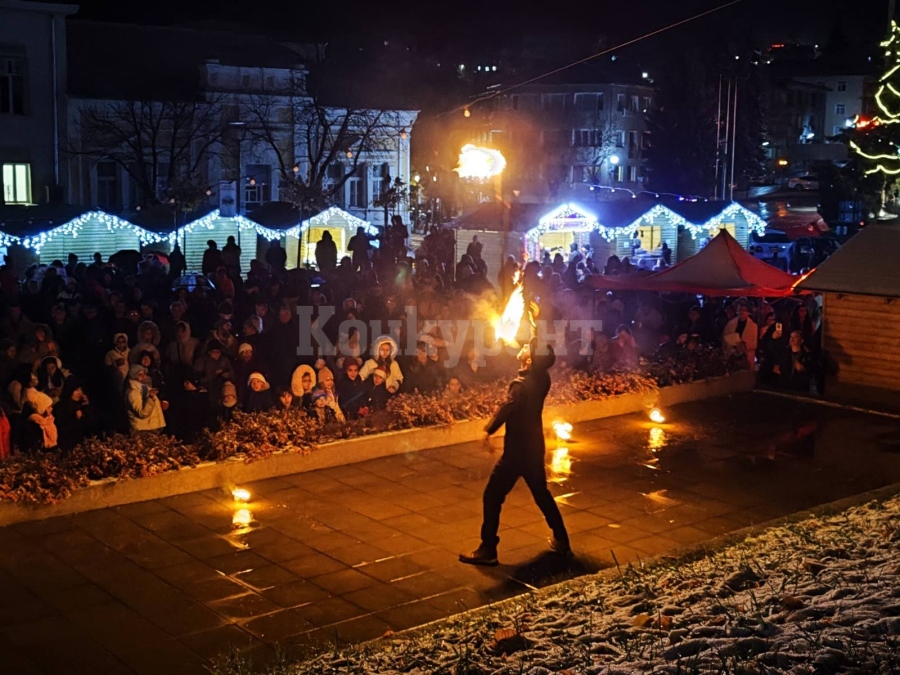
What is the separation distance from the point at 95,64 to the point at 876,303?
93.7ft

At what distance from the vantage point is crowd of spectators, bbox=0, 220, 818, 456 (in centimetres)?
1097

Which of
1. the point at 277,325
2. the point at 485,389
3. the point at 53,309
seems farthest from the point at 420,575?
the point at 53,309

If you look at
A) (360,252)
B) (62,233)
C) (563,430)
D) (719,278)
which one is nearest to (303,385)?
(563,430)

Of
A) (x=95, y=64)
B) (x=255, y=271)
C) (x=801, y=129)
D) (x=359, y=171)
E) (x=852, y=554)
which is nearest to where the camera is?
(x=852, y=554)

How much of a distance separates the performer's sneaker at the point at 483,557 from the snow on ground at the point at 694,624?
0.82 meters

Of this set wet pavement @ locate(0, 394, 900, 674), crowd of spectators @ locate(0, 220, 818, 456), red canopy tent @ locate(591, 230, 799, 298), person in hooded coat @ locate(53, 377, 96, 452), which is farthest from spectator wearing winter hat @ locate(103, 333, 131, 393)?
red canopy tent @ locate(591, 230, 799, 298)

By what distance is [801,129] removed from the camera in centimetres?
7850

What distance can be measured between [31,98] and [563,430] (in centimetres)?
2448

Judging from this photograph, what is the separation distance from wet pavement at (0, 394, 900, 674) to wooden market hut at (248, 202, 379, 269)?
50.3 feet

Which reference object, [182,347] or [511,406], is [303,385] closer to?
[182,347]

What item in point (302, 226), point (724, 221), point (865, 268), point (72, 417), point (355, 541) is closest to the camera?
point (355, 541)

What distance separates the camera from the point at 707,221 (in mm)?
30828

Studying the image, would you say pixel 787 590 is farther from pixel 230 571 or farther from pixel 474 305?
pixel 474 305

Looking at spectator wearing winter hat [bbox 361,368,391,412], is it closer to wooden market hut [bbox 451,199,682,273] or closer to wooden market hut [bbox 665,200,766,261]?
wooden market hut [bbox 451,199,682,273]
